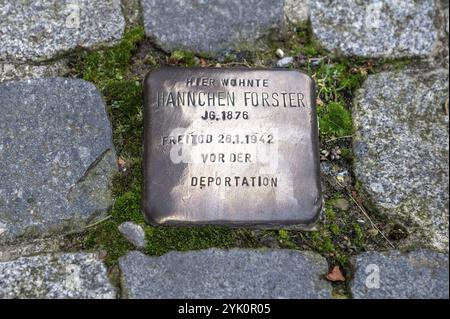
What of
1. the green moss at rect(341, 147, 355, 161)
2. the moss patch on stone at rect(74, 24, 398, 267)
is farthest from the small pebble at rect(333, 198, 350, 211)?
the green moss at rect(341, 147, 355, 161)

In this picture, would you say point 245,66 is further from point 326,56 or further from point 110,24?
point 110,24

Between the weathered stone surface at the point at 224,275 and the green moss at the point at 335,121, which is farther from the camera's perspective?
the green moss at the point at 335,121

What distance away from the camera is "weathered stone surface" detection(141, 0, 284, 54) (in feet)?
5.83

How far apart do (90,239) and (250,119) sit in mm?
575

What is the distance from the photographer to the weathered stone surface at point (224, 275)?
1.51 metres

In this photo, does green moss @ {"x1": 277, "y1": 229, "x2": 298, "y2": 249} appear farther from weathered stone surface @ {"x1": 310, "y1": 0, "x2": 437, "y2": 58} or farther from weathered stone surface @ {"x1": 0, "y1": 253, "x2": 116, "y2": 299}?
weathered stone surface @ {"x1": 310, "y1": 0, "x2": 437, "y2": 58}

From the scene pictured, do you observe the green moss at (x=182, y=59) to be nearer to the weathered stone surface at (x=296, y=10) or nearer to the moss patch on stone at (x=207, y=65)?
the moss patch on stone at (x=207, y=65)

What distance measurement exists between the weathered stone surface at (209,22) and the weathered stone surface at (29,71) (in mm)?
305

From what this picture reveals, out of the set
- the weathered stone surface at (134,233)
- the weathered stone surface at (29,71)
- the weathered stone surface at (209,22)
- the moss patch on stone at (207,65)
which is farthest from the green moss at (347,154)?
the weathered stone surface at (29,71)

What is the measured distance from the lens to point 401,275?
1.56 m

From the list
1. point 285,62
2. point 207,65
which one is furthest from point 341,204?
point 207,65

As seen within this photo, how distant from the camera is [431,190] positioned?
1666 millimetres

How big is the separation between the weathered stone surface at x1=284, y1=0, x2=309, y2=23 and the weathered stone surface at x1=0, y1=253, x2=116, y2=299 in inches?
39.5
